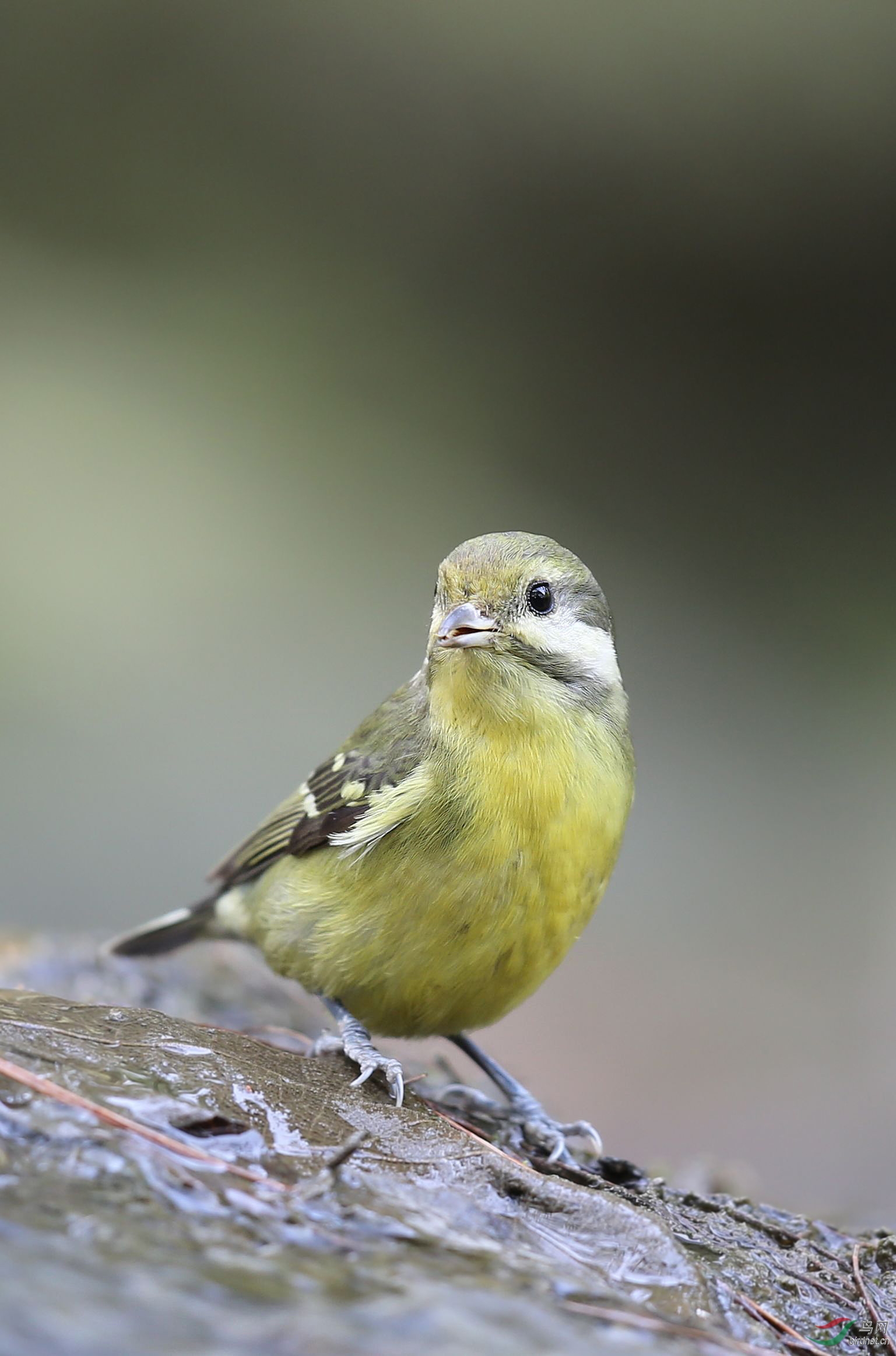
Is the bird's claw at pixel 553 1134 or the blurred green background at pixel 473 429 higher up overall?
the blurred green background at pixel 473 429

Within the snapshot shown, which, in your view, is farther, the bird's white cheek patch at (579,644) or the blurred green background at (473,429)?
the blurred green background at (473,429)

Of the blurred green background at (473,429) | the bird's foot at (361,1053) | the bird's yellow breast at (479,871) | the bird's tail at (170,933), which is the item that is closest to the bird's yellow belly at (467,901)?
the bird's yellow breast at (479,871)

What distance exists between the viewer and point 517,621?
173 inches

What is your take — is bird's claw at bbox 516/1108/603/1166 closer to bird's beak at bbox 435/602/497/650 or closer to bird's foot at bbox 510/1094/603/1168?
bird's foot at bbox 510/1094/603/1168

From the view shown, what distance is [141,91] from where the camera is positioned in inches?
535

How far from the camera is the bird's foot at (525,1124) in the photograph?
14.4 feet

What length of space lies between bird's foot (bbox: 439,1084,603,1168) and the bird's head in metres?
1.49

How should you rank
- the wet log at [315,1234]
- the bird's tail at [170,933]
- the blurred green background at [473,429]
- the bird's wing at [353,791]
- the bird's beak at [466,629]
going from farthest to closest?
1. the blurred green background at [473,429]
2. the bird's tail at [170,933]
3. the bird's wing at [353,791]
4. the bird's beak at [466,629]
5. the wet log at [315,1234]

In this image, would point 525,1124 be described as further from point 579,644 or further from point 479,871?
point 579,644

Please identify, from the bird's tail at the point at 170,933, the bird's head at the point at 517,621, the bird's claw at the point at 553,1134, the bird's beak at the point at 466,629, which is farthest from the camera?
the bird's tail at the point at 170,933

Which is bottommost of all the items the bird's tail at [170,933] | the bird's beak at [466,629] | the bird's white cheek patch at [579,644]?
the bird's tail at [170,933]

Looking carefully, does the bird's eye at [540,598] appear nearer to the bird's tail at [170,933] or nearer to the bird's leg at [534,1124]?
the bird's leg at [534,1124]

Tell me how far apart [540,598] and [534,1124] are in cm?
186

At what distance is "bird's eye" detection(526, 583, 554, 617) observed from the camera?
176 inches
